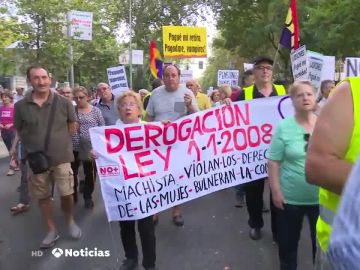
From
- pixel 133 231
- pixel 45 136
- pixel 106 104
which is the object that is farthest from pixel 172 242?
pixel 106 104

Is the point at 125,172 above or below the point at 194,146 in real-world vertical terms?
below

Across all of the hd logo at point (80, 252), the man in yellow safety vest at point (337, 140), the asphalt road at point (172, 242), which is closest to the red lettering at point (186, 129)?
the asphalt road at point (172, 242)

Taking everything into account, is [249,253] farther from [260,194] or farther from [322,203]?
[322,203]

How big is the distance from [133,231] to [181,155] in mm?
911

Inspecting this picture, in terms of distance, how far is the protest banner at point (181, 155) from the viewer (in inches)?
167

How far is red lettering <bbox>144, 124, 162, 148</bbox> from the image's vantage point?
445 cm

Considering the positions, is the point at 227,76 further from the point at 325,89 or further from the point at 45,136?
the point at 45,136

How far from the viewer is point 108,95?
7230mm

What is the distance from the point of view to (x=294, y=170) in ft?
11.2

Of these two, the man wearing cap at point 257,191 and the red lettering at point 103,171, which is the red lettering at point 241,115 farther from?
the red lettering at point 103,171

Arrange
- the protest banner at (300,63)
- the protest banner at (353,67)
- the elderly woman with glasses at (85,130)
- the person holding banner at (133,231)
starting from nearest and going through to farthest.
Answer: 1. the person holding banner at (133,231)
2. the elderly woman with glasses at (85,130)
3. the protest banner at (353,67)
4. the protest banner at (300,63)

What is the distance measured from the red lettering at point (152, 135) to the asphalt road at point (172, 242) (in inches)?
37.1

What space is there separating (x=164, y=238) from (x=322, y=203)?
334 centimetres

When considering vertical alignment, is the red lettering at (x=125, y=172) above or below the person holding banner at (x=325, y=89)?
below
